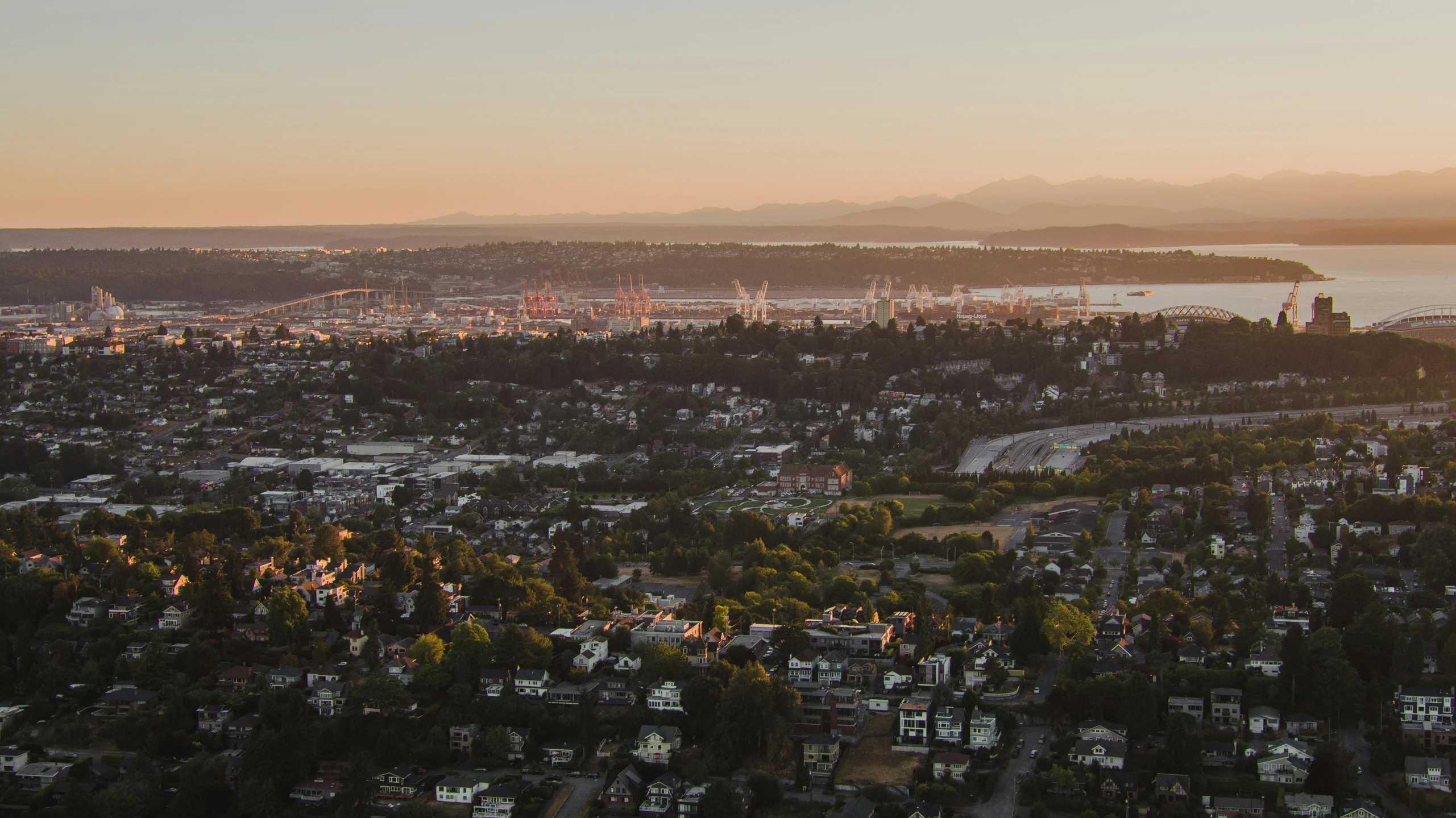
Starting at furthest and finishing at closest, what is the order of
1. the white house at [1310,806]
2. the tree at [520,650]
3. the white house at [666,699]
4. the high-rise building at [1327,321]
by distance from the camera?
the high-rise building at [1327,321], the tree at [520,650], the white house at [666,699], the white house at [1310,806]

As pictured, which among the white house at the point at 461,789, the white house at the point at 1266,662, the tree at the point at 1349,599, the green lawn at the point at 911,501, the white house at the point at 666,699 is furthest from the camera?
the green lawn at the point at 911,501

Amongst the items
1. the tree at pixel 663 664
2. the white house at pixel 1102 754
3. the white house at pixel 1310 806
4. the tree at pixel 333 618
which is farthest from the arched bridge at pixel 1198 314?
the white house at pixel 1310 806

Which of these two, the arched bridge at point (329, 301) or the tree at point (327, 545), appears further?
the arched bridge at point (329, 301)

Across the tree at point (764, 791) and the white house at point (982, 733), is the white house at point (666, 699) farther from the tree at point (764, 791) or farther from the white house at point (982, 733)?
the white house at point (982, 733)

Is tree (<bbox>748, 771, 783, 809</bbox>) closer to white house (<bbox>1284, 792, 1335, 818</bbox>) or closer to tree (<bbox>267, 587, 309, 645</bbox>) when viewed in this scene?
white house (<bbox>1284, 792, 1335, 818</bbox>)

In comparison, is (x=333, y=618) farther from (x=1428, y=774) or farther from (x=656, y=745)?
(x=1428, y=774)

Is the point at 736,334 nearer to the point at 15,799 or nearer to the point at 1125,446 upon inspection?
the point at 1125,446

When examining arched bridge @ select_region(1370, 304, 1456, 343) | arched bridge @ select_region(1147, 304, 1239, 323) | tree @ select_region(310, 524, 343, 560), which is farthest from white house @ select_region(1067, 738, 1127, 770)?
arched bridge @ select_region(1370, 304, 1456, 343)
